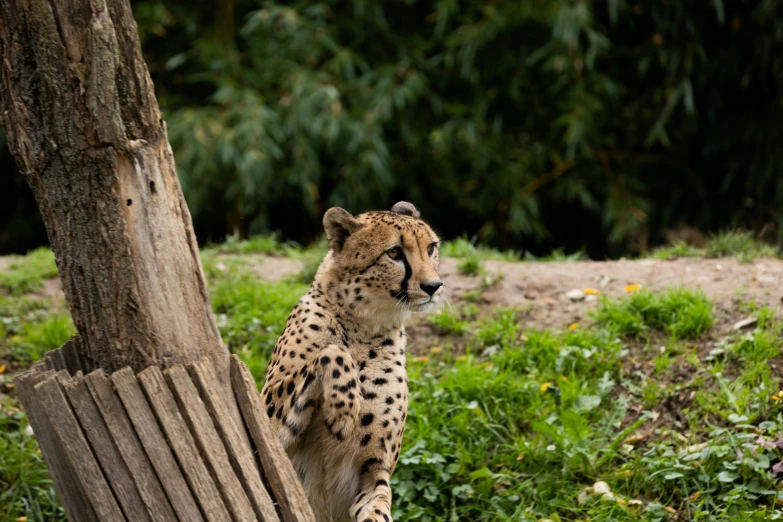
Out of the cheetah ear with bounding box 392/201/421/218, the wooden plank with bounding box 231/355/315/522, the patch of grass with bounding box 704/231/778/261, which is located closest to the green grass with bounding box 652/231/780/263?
the patch of grass with bounding box 704/231/778/261

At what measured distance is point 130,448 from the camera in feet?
6.63

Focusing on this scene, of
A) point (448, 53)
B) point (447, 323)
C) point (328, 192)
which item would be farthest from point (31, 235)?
point (447, 323)

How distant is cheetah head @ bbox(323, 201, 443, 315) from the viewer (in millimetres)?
2576

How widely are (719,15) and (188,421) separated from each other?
16.3 ft

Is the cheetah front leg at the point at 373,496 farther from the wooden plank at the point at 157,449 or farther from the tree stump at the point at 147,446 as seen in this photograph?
the wooden plank at the point at 157,449

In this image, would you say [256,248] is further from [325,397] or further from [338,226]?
[325,397]

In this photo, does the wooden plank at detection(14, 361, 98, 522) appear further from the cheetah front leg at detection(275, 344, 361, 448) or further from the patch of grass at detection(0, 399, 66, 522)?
the patch of grass at detection(0, 399, 66, 522)

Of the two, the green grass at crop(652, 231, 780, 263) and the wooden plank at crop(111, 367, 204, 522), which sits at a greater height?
the wooden plank at crop(111, 367, 204, 522)

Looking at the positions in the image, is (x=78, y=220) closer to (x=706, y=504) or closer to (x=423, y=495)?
(x=423, y=495)

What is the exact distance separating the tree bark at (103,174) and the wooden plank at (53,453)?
15cm

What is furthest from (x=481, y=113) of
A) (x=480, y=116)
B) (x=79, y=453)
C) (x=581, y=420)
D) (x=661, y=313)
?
(x=79, y=453)

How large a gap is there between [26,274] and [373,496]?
2950 millimetres

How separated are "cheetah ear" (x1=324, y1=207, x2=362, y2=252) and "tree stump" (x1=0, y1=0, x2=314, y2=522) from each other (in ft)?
1.99

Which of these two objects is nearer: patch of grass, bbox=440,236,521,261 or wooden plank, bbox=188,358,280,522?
wooden plank, bbox=188,358,280,522
